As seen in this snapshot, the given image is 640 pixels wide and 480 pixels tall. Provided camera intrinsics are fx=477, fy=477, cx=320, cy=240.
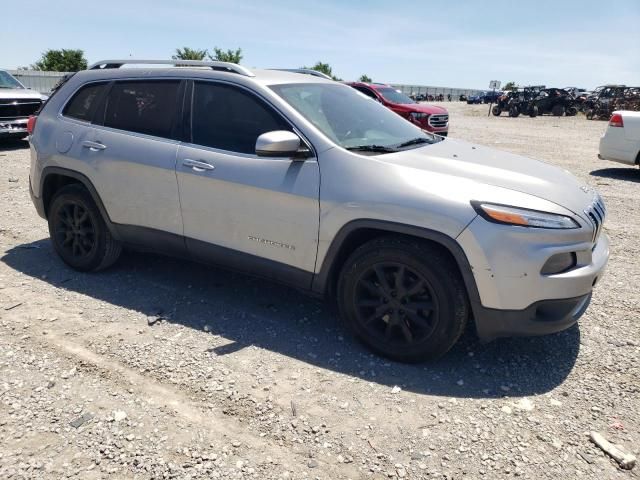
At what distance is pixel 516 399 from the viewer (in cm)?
272

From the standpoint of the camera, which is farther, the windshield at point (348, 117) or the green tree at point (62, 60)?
the green tree at point (62, 60)

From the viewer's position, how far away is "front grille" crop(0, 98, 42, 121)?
10898 millimetres

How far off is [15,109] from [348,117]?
10.7 meters

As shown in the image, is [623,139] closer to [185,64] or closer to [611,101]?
[185,64]

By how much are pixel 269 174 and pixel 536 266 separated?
170 centimetres

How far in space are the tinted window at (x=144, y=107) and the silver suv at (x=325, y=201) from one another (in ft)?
0.04

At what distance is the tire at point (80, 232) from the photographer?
4.12m

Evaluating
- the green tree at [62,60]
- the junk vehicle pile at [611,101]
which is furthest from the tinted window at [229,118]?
the green tree at [62,60]

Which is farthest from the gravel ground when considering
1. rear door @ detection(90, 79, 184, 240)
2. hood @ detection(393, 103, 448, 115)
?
hood @ detection(393, 103, 448, 115)

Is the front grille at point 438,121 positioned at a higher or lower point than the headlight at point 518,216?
lower

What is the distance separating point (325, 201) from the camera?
2971mm

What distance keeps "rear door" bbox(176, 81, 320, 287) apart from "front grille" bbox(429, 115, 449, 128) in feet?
37.2

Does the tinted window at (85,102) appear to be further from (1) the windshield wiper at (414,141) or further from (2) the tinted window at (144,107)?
(1) the windshield wiper at (414,141)

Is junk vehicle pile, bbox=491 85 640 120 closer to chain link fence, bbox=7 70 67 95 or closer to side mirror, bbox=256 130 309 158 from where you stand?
chain link fence, bbox=7 70 67 95
